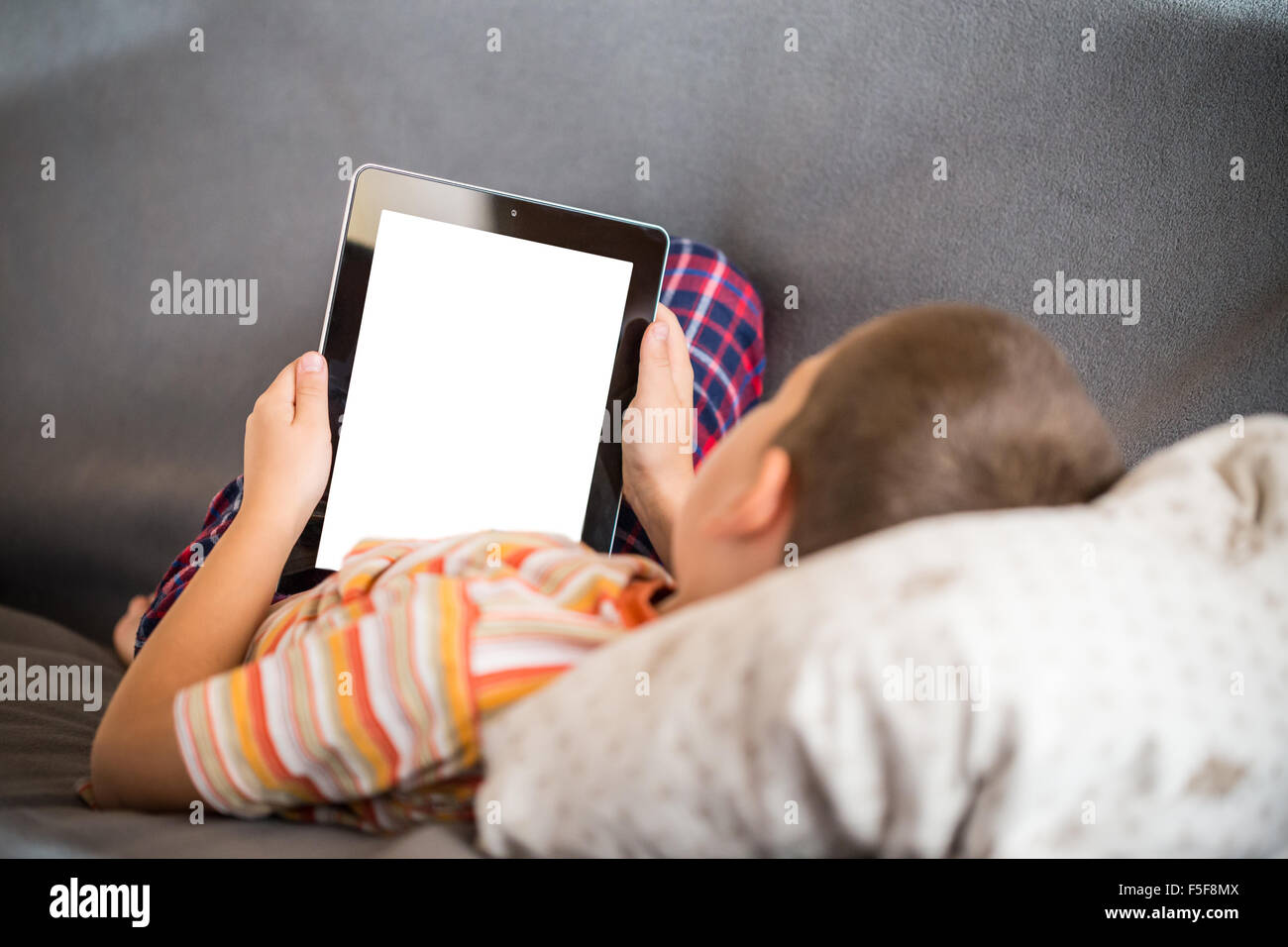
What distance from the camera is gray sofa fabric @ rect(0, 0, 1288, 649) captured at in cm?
90

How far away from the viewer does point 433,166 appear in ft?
3.80

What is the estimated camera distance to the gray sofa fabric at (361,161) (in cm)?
90

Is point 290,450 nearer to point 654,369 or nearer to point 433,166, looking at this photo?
point 654,369

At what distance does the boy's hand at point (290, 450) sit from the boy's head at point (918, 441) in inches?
14.0

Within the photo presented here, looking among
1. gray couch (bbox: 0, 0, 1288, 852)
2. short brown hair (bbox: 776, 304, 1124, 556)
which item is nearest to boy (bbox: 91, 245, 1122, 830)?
short brown hair (bbox: 776, 304, 1124, 556)

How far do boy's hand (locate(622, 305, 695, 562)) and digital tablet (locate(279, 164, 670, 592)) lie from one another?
2cm

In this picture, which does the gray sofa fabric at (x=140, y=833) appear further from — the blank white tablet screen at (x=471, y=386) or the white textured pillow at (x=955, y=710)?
the blank white tablet screen at (x=471, y=386)

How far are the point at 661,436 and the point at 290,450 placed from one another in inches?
11.8

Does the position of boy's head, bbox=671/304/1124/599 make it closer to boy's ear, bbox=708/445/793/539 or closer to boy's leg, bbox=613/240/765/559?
boy's ear, bbox=708/445/793/539

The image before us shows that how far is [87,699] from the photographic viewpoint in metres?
0.90

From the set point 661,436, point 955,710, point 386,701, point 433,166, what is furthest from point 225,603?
point 433,166

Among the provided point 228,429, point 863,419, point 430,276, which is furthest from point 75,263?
point 863,419
